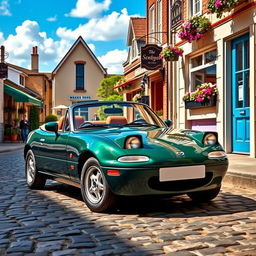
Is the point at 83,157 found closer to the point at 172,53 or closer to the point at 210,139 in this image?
the point at 210,139

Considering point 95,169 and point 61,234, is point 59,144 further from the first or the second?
point 61,234

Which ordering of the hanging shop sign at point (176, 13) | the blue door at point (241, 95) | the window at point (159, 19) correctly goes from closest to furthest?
the blue door at point (241, 95)
the hanging shop sign at point (176, 13)
the window at point (159, 19)

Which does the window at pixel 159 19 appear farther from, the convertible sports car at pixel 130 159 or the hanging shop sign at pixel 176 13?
the convertible sports car at pixel 130 159

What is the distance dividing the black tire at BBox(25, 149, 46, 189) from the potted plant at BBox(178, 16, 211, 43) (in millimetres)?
7139

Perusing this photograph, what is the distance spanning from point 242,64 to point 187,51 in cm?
330

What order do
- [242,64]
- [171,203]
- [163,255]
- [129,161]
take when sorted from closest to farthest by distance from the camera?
[163,255], [129,161], [171,203], [242,64]

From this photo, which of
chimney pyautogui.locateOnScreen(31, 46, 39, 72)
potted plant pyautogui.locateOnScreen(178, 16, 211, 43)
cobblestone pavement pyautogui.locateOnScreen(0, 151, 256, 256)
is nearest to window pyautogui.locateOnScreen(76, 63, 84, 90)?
chimney pyautogui.locateOnScreen(31, 46, 39, 72)

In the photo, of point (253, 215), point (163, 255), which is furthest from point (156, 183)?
point (163, 255)

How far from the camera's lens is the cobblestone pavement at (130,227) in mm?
3559

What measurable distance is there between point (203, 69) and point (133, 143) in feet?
29.6

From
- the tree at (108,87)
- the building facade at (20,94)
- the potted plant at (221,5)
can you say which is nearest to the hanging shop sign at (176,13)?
the potted plant at (221,5)

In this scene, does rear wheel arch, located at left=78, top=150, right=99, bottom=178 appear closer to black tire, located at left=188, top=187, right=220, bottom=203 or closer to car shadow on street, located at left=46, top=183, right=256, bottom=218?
car shadow on street, located at left=46, top=183, right=256, bottom=218

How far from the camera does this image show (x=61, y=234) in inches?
160

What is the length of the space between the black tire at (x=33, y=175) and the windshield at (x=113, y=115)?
4.17 feet
